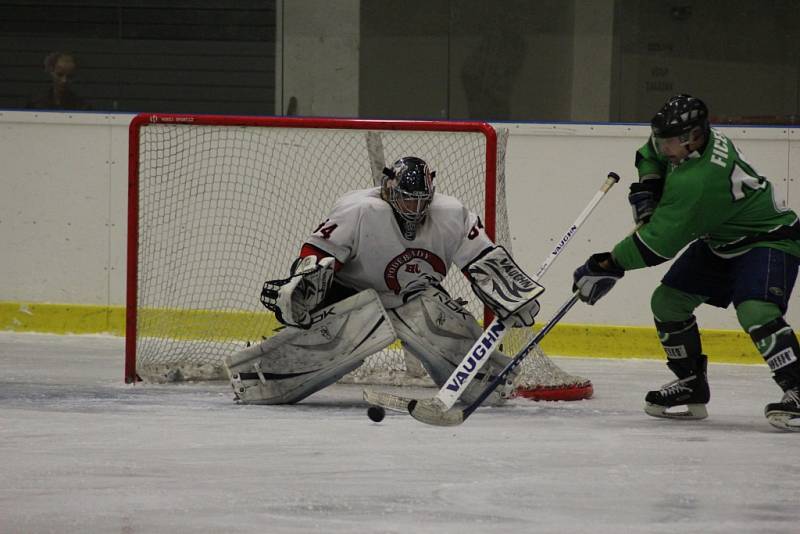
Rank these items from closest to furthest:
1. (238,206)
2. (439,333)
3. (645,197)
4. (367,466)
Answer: (367,466), (645,197), (439,333), (238,206)

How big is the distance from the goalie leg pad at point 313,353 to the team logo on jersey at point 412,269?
13cm

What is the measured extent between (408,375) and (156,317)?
110 cm

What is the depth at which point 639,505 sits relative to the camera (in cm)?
319

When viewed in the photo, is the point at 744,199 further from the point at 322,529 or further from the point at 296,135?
the point at 296,135

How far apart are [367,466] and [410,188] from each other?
1.17 metres

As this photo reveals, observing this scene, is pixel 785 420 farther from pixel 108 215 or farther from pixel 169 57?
pixel 169 57

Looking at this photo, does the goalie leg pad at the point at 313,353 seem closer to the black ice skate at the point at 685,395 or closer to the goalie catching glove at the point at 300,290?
the goalie catching glove at the point at 300,290

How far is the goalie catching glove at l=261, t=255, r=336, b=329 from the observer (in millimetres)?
4398

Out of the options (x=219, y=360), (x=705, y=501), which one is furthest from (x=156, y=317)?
(x=705, y=501)

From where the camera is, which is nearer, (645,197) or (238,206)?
(645,197)

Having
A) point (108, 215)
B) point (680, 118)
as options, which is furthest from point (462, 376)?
point (108, 215)

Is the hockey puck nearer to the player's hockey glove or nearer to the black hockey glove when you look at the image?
the player's hockey glove

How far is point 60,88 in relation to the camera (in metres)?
6.69

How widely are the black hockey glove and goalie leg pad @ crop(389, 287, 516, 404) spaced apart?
68cm
